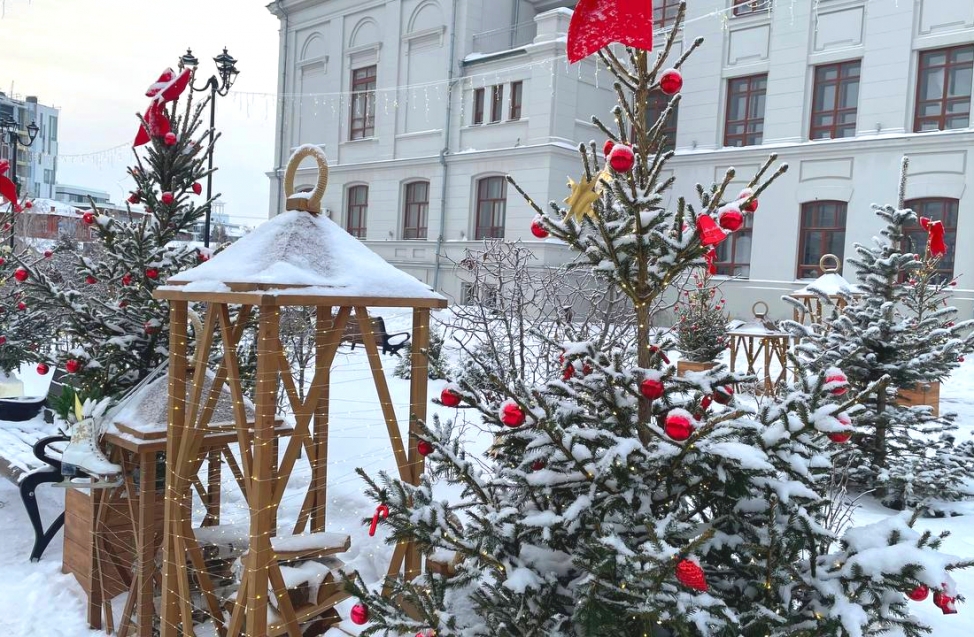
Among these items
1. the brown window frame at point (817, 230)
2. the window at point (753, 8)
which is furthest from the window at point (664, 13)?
the brown window frame at point (817, 230)

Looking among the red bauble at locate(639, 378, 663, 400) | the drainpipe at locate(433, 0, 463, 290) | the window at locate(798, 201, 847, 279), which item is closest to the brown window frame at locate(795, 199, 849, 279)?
the window at locate(798, 201, 847, 279)

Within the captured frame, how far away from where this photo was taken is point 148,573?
406 centimetres

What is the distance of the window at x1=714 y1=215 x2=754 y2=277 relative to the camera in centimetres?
1856

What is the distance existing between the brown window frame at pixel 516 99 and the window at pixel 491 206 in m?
1.74

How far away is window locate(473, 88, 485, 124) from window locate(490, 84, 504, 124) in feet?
1.43

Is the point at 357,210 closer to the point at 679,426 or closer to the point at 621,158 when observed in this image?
the point at 621,158

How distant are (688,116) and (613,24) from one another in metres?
17.9

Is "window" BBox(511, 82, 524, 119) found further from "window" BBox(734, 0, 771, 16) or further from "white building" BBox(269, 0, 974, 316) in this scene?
"window" BBox(734, 0, 771, 16)

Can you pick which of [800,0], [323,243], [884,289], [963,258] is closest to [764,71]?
[800,0]

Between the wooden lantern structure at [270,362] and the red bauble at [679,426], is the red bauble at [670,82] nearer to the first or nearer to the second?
the red bauble at [679,426]

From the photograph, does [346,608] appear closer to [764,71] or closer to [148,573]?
[148,573]

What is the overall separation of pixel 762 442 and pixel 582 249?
0.95m

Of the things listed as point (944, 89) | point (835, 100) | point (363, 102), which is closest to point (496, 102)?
point (363, 102)

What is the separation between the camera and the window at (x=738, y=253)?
731 inches
